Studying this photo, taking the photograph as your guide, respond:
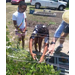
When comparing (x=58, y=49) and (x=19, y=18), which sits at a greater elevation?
(x=19, y=18)

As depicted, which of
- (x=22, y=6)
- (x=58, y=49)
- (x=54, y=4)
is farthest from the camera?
(x=54, y=4)

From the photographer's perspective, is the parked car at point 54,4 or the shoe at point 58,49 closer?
the shoe at point 58,49

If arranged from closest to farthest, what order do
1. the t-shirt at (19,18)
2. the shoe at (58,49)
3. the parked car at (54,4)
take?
1. the t-shirt at (19,18)
2. the shoe at (58,49)
3. the parked car at (54,4)

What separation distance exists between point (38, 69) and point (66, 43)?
1591mm

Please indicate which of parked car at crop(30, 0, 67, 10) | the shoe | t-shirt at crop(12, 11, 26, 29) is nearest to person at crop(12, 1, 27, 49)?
t-shirt at crop(12, 11, 26, 29)

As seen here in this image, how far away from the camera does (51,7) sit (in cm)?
706

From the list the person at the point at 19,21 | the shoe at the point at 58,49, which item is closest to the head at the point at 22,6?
the person at the point at 19,21

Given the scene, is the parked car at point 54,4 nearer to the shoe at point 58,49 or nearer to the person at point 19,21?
the shoe at point 58,49

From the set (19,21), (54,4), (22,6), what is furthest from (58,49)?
(54,4)

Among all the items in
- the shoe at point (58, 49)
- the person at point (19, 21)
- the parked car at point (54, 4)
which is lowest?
the shoe at point (58, 49)

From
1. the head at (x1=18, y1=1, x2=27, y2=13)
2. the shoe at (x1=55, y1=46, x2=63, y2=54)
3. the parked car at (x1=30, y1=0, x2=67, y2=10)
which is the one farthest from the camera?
the parked car at (x1=30, y1=0, x2=67, y2=10)

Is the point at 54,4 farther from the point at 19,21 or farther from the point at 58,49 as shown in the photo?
the point at 19,21

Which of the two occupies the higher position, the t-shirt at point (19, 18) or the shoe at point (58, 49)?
the t-shirt at point (19, 18)

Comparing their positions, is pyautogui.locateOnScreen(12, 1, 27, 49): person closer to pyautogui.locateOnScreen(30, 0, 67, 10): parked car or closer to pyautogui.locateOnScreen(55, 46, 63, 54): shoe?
pyautogui.locateOnScreen(55, 46, 63, 54): shoe
